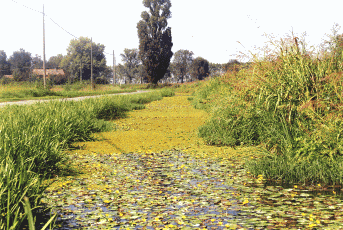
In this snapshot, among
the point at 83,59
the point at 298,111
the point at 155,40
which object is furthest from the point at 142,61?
the point at 298,111

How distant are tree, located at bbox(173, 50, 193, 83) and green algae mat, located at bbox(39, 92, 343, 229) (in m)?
92.6

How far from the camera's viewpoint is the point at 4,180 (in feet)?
11.2

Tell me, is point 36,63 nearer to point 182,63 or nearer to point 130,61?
point 130,61

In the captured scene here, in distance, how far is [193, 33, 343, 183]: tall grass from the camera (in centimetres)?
524

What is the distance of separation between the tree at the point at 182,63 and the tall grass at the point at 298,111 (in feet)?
304

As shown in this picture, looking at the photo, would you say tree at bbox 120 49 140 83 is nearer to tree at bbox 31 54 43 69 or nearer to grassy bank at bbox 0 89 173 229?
tree at bbox 31 54 43 69

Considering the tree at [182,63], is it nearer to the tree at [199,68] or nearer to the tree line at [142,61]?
the tree line at [142,61]

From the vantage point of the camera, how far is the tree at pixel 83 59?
7469 centimetres

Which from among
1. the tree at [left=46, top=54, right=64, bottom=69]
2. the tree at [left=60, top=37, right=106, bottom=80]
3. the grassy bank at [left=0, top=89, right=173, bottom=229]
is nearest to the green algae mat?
the grassy bank at [left=0, top=89, right=173, bottom=229]

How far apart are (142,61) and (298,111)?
51417mm

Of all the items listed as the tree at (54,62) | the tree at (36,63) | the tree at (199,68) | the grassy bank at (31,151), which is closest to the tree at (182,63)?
the tree at (199,68)

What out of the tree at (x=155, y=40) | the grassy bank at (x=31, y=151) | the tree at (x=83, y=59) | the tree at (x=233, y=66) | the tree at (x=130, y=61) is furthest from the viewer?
the tree at (x=130, y=61)

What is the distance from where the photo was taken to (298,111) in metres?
5.64

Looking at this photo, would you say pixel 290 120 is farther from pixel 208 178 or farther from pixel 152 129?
pixel 152 129
